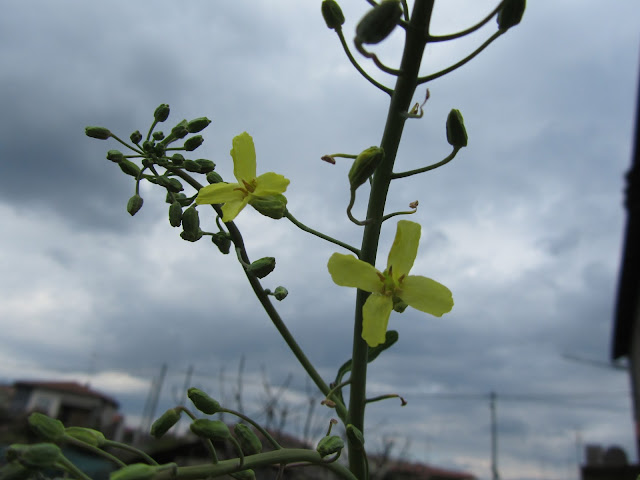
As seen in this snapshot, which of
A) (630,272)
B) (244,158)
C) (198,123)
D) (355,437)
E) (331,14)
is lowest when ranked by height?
(355,437)

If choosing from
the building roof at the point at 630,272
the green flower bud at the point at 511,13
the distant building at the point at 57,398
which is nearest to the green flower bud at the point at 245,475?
the green flower bud at the point at 511,13

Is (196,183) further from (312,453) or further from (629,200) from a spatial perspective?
(629,200)

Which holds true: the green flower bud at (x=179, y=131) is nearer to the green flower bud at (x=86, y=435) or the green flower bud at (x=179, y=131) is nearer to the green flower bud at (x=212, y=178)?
the green flower bud at (x=212, y=178)

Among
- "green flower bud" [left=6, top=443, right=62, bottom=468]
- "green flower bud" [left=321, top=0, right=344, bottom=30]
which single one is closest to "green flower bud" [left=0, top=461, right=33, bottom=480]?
"green flower bud" [left=6, top=443, right=62, bottom=468]

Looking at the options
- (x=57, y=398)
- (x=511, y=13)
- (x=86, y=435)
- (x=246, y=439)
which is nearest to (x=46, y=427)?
(x=86, y=435)

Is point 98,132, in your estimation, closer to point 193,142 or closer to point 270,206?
point 193,142
